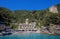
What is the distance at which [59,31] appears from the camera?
66.8 ft

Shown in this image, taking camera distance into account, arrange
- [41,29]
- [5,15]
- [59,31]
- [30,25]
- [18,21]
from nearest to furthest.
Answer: [59,31] → [41,29] → [5,15] → [30,25] → [18,21]

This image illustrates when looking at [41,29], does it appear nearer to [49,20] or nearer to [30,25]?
[49,20]

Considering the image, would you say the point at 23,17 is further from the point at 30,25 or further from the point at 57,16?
the point at 57,16

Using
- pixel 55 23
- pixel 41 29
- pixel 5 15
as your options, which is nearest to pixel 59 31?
pixel 55 23

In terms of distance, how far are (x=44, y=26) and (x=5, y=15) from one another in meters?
6.36

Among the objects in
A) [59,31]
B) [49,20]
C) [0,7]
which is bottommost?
[59,31]

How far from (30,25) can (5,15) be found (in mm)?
4593

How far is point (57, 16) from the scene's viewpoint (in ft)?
68.5

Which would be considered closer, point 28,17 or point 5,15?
point 5,15

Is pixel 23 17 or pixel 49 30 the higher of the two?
pixel 23 17

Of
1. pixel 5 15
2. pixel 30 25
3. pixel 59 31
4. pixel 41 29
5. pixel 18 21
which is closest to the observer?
pixel 59 31

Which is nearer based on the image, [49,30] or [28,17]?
[49,30]

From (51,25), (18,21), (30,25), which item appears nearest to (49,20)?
(51,25)

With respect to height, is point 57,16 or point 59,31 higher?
point 57,16
